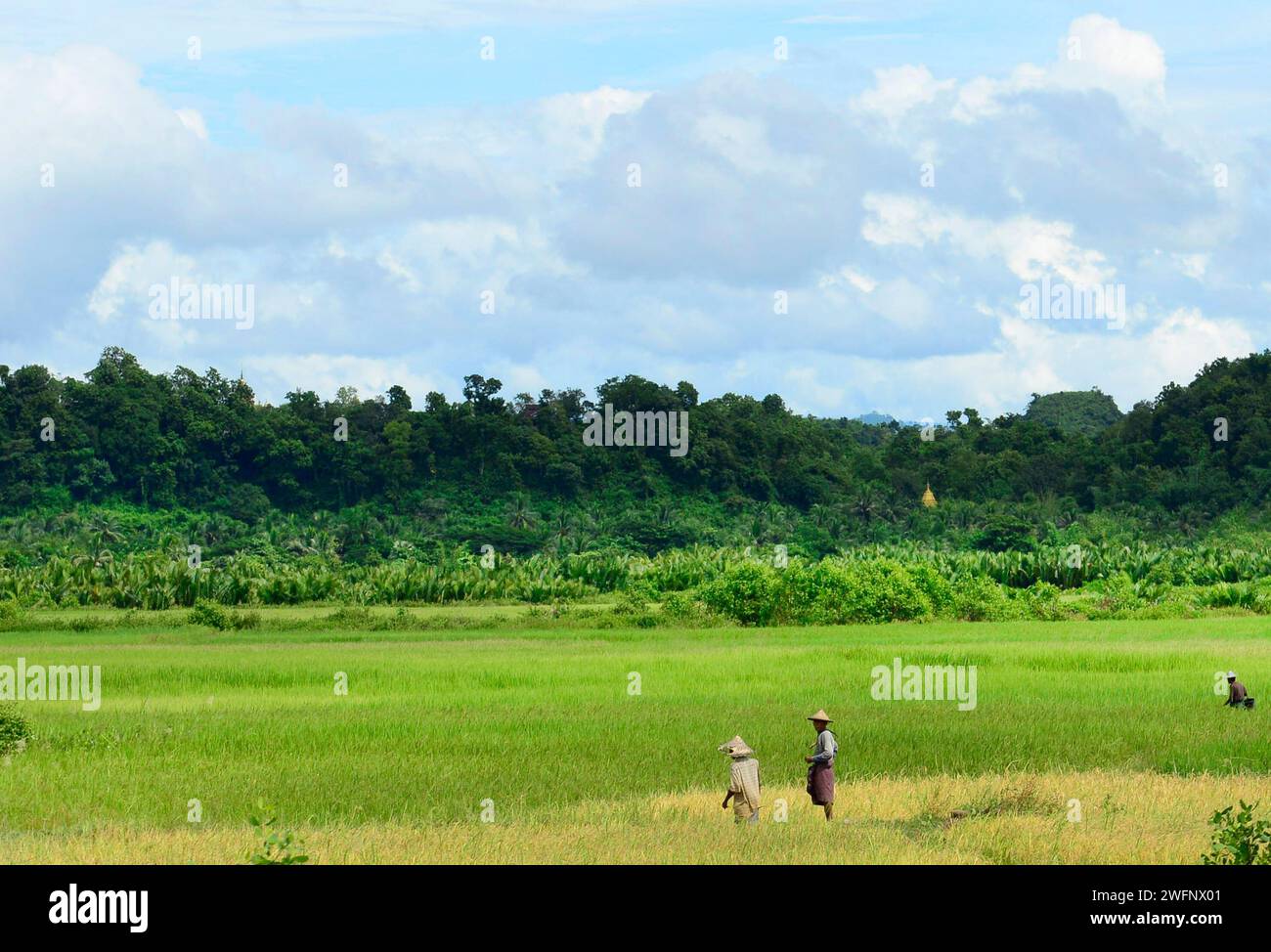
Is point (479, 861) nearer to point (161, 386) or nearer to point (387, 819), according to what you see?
point (387, 819)

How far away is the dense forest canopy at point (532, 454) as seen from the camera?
73.2 metres

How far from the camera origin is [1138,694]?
21109mm

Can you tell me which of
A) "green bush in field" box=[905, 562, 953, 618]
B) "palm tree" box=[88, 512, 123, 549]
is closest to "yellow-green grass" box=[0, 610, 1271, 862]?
"green bush in field" box=[905, 562, 953, 618]

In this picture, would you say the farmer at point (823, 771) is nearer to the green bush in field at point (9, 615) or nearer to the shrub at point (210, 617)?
the shrub at point (210, 617)

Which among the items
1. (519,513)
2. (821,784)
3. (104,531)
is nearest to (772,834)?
(821,784)

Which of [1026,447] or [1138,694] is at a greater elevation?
[1026,447]

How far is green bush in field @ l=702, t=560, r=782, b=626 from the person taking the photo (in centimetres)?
3956

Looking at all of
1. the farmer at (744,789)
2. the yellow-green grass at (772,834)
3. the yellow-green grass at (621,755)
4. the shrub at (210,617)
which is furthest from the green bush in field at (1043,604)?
the farmer at (744,789)

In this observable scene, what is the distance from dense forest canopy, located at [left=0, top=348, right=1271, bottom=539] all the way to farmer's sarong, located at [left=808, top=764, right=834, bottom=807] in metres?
63.5

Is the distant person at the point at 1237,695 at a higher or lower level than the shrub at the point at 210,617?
higher

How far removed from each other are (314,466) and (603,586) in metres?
33.9

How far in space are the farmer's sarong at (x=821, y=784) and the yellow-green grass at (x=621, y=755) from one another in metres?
0.26

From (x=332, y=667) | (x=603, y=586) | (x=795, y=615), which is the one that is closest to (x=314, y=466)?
(x=603, y=586)

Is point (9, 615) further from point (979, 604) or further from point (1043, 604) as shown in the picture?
point (1043, 604)
